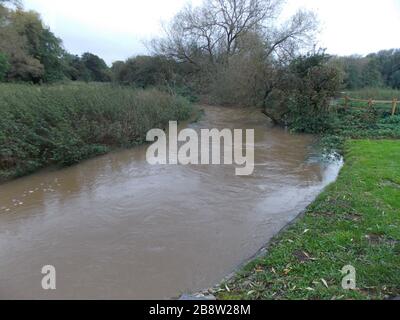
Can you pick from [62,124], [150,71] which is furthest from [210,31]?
[62,124]

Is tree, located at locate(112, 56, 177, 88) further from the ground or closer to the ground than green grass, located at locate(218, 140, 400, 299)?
further from the ground

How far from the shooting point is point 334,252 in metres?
3.85

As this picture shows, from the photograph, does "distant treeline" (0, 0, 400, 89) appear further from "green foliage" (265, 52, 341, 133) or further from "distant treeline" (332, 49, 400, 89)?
"green foliage" (265, 52, 341, 133)

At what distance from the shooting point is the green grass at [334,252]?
319 centimetres

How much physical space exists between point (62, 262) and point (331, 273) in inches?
123

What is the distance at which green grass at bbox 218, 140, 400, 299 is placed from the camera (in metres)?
3.19

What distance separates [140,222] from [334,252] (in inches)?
113

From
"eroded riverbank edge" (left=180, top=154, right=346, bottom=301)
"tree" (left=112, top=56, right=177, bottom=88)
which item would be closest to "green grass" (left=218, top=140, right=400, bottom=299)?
A: "eroded riverbank edge" (left=180, top=154, right=346, bottom=301)

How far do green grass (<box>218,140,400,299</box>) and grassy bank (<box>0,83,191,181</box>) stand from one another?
19.9ft

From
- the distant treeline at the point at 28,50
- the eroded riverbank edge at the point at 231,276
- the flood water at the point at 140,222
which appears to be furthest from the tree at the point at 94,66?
the eroded riverbank edge at the point at 231,276

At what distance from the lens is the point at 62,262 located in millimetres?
4176

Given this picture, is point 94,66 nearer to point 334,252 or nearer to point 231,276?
point 231,276

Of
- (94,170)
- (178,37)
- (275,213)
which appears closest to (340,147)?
(275,213)
